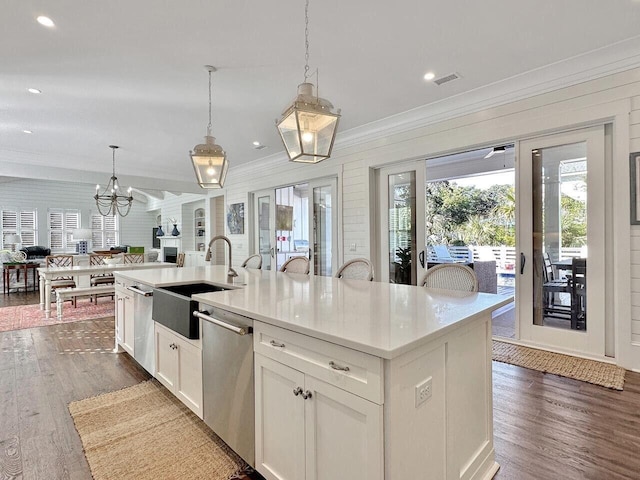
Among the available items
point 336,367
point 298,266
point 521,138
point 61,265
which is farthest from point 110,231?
point 336,367

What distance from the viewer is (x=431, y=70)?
3322 mm

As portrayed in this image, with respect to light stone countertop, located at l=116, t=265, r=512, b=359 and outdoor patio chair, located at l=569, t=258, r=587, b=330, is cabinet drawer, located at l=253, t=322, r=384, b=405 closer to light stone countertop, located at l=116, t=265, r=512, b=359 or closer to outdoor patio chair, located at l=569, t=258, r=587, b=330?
light stone countertop, located at l=116, t=265, r=512, b=359

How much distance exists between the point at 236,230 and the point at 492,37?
6.34 meters

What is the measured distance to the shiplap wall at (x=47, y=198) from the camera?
10.0 m

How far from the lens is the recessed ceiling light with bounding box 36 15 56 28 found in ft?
8.08

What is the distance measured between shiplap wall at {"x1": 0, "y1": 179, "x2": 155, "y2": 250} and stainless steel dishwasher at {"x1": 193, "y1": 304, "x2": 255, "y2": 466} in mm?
11678

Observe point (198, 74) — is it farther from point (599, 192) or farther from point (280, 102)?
point (599, 192)

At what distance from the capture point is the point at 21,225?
400 inches

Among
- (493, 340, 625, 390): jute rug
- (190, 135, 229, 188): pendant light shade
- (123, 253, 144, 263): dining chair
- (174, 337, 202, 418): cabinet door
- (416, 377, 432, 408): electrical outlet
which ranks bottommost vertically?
(493, 340, 625, 390): jute rug

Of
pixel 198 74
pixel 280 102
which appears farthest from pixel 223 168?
pixel 280 102

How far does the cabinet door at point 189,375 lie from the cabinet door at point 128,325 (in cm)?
111

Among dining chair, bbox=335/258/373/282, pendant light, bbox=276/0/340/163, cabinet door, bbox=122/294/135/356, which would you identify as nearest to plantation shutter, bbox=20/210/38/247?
cabinet door, bbox=122/294/135/356

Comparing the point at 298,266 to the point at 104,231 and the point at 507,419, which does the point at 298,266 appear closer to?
the point at 507,419

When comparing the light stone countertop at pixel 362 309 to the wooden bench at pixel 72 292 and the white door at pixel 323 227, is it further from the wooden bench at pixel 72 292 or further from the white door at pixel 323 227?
the wooden bench at pixel 72 292
